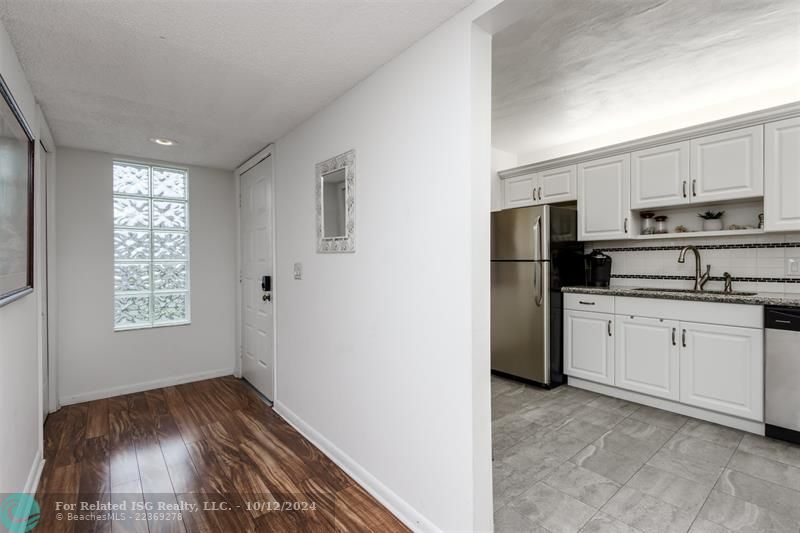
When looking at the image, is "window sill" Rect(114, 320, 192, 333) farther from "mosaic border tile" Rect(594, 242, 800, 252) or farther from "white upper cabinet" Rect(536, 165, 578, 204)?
"mosaic border tile" Rect(594, 242, 800, 252)

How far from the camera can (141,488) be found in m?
2.13

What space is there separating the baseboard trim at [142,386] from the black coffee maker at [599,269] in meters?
4.01

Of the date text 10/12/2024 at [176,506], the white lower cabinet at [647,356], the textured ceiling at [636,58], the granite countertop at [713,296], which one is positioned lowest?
the date text 10/12/2024 at [176,506]

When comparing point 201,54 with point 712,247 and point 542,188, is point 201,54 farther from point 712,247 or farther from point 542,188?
point 712,247

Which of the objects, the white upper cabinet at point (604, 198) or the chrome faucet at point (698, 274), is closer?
the chrome faucet at point (698, 274)

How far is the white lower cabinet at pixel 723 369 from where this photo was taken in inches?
103

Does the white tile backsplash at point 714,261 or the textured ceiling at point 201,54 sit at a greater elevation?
the textured ceiling at point 201,54

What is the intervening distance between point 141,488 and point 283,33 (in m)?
2.50

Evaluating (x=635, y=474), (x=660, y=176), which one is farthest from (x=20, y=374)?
(x=660, y=176)

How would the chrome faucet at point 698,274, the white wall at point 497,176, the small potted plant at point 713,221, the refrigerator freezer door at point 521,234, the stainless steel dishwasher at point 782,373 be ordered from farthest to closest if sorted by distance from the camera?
the white wall at point 497,176 < the refrigerator freezer door at point 521,234 < the chrome faucet at point 698,274 < the small potted plant at point 713,221 < the stainless steel dishwasher at point 782,373

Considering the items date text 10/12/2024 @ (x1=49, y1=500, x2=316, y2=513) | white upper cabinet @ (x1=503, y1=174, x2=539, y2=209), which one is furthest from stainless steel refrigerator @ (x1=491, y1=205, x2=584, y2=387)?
date text 10/12/2024 @ (x1=49, y1=500, x2=316, y2=513)

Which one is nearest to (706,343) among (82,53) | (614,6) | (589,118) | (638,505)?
(638,505)

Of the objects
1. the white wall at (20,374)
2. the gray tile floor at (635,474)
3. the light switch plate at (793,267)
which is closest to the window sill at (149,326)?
the white wall at (20,374)

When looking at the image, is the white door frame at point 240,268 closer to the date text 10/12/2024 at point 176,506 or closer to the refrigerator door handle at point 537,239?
the date text 10/12/2024 at point 176,506
